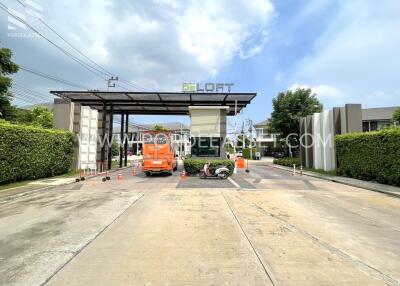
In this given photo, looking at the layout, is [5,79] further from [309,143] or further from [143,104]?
[309,143]

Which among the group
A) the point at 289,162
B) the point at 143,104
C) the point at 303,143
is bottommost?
the point at 289,162

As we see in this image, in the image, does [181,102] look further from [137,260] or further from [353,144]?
[137,260]

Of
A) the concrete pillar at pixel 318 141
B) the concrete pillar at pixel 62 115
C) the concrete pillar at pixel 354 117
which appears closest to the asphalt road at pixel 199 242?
the concrete pillar at pixel 354 117

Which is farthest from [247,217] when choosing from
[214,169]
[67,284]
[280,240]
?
[214,169]

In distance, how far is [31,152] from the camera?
16797mm

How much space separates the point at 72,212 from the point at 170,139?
46.3ft

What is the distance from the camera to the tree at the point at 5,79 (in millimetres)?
18273

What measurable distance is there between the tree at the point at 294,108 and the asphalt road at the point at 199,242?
26207mm

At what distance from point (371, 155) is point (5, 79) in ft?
74.1

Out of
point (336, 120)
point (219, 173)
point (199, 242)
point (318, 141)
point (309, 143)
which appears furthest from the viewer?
point (309, 143)

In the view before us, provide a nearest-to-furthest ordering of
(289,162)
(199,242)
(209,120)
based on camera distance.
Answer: (199,242), (209,120), (289,162)

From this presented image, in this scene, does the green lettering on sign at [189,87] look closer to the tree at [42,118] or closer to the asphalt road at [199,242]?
the asphalt road at [199,242]

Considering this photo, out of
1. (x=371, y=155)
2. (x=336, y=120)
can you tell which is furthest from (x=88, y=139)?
(x=371, y=155)

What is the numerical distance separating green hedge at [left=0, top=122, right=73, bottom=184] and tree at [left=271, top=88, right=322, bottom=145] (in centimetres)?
2462
